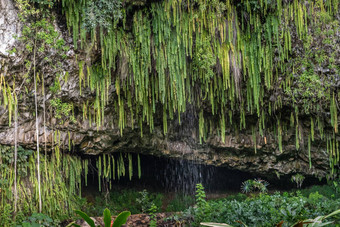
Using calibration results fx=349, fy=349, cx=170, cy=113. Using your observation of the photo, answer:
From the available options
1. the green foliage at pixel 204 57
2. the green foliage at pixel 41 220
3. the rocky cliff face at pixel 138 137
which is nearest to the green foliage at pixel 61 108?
the rocky cliff face at pixel 138 137

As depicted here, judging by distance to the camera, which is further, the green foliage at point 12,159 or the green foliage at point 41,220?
the green foliage at point 12,159

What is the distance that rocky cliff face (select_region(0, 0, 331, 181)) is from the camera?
5.95 m

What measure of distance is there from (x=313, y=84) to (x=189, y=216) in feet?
12.4

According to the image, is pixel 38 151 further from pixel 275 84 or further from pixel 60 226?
pixel 275 84

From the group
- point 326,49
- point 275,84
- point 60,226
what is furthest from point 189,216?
point 326,49

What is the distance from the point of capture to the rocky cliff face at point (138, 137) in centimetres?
595

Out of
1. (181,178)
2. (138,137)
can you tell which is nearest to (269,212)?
(138,137)

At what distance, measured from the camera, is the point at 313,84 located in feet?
23.7

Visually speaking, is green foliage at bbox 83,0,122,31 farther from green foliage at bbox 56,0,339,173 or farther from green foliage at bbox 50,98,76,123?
green foliage at bbox 50,98,76,123

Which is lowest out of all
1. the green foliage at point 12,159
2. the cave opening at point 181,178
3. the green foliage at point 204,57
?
the cave opening at point 181,178

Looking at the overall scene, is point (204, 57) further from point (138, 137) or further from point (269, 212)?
point (269, 212)

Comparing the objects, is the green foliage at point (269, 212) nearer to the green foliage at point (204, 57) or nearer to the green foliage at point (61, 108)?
the green foliage at point (204, 57)

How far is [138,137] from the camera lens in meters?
7.63

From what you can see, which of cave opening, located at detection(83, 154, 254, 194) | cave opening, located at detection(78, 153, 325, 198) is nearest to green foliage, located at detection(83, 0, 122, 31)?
cave opening, located at detection(78, 153, 325, 198)
